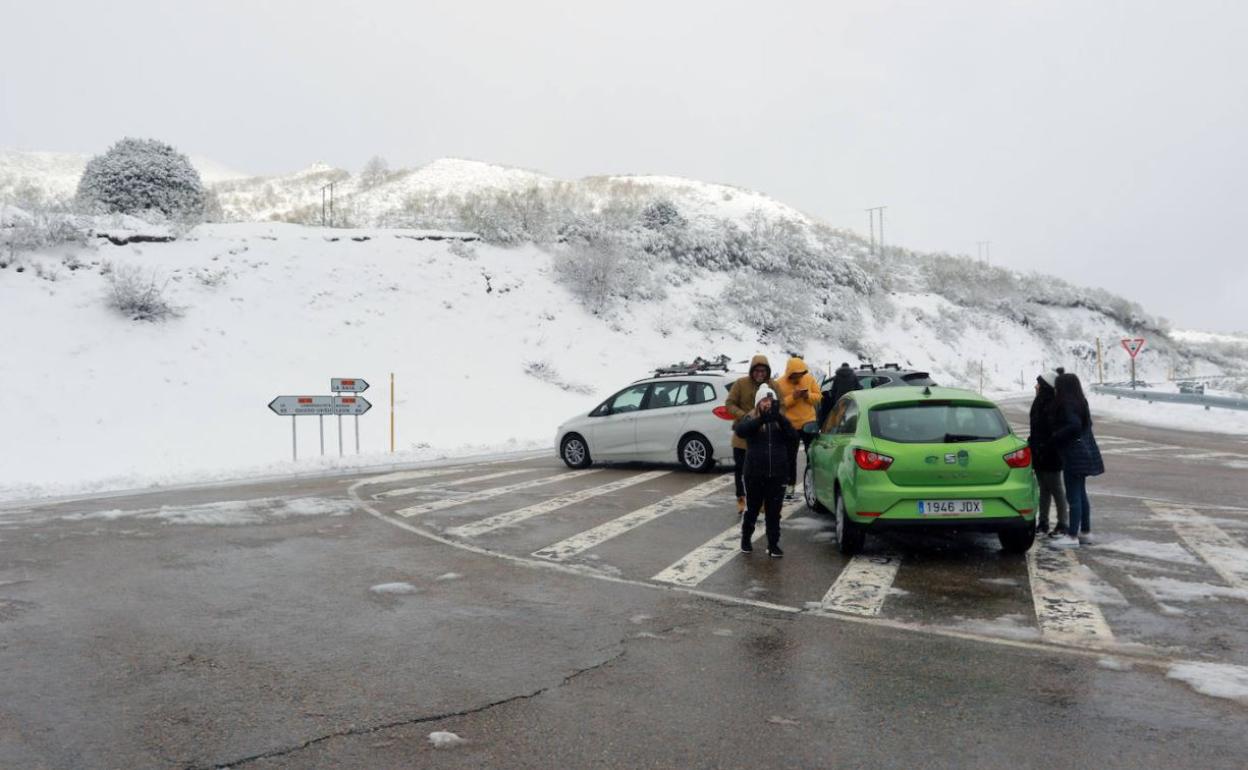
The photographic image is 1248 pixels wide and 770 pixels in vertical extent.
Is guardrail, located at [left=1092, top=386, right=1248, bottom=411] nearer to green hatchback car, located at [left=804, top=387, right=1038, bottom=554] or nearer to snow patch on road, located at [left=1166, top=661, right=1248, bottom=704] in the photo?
green hatchback car, located at [left=804, top=387, right=1038, bottom=554]

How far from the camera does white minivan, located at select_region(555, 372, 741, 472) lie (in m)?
15.1

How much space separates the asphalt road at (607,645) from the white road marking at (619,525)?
75 millimetres

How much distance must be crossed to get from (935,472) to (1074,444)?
1892 mm

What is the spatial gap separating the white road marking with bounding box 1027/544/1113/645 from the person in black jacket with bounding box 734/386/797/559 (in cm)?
221

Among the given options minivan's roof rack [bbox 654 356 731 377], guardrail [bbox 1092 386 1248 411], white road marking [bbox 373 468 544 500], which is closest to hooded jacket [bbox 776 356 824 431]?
minivan's roof rack [bbox 654 356 731 377]

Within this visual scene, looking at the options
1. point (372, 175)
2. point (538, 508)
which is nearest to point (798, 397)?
point (538, 508)

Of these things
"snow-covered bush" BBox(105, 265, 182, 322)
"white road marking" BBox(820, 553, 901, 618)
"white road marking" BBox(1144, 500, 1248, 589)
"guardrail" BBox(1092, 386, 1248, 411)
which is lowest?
"white road marking" BBox(820, 553, 901, 618)

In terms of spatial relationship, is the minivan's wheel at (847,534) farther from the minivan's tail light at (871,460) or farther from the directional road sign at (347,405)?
the directional road sign at (347,405)

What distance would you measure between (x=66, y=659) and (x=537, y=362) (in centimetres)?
2719

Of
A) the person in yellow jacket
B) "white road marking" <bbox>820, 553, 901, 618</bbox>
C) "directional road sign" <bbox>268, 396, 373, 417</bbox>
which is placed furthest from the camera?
"directional road sign" <bbox>268, 396, 373, 417</bbox>

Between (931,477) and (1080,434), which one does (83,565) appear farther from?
(1080,434)

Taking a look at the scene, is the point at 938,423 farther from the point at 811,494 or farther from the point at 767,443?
the point at 811,494

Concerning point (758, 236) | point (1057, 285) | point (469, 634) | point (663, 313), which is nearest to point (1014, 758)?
point (469, 634)

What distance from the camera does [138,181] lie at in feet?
113
